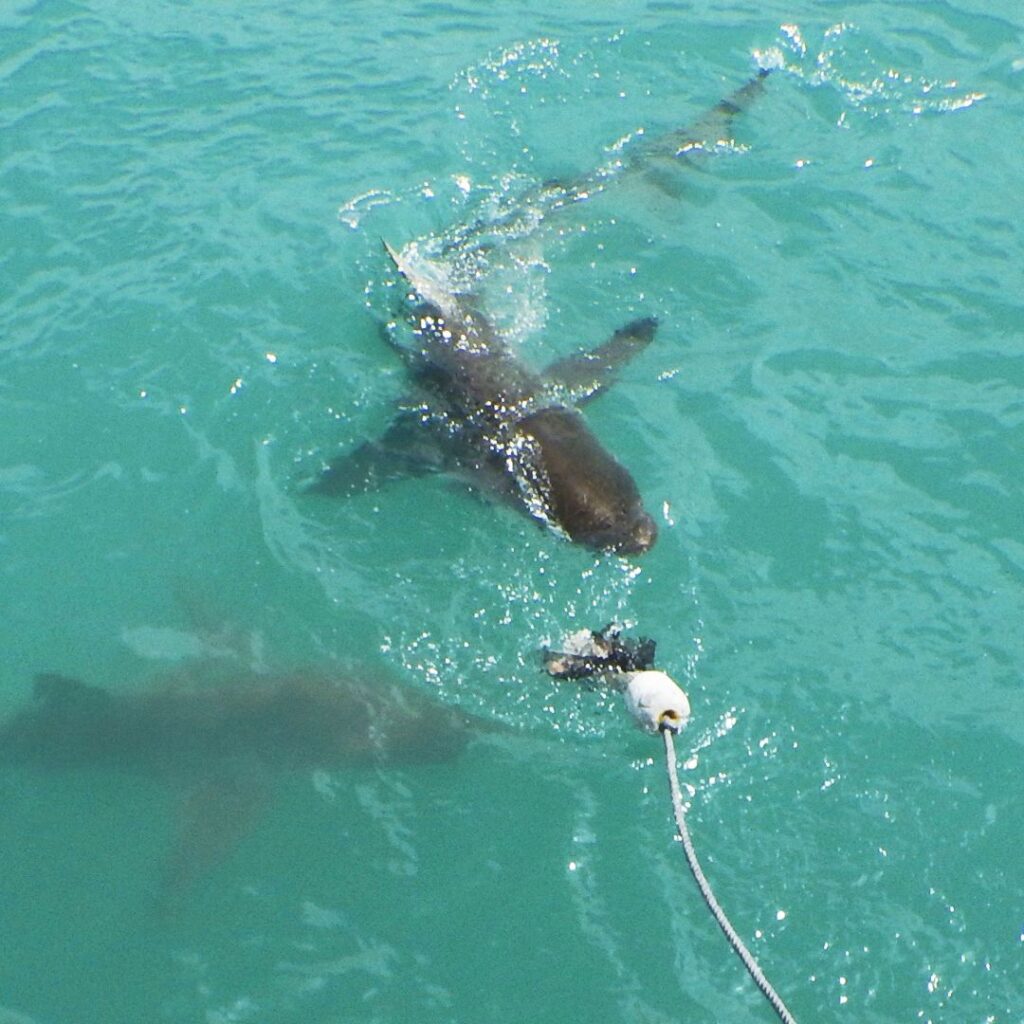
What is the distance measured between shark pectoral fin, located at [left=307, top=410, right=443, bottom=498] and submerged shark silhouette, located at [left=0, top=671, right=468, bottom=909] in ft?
5.46

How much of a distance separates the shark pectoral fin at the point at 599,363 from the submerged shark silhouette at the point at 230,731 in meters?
3.11

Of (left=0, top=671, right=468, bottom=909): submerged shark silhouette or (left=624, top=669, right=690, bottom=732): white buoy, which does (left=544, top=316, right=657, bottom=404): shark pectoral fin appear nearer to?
(left=0, top=671, right=468, bottom=909): submerged shark silhouette

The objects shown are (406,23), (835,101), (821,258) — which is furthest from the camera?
(406,23)

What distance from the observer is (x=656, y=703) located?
7.35 meters

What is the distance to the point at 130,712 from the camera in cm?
918

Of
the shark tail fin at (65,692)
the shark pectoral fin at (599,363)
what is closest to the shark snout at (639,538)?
the shark pectoral fin at (599,363)

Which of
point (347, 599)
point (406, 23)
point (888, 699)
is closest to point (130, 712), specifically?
point (347, 599)

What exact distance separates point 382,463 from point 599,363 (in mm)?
2041

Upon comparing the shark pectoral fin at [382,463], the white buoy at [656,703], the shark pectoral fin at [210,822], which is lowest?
the shark pectoral fin at [210,822]

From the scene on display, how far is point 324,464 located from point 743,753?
13.2 feet

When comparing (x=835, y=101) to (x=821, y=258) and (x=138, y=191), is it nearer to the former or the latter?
(x=821, y=258)

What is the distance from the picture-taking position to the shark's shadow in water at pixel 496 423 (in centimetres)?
930

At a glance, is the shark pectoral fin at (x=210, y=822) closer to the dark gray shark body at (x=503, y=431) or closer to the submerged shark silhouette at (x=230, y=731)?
the submerged shark silhouette at (x=230, y=731)

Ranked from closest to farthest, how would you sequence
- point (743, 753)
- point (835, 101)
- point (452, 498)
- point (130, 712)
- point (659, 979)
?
point (659, 979) → point (743, 753) → point (130, 712) → point (452, 498) → point (835, 101)
